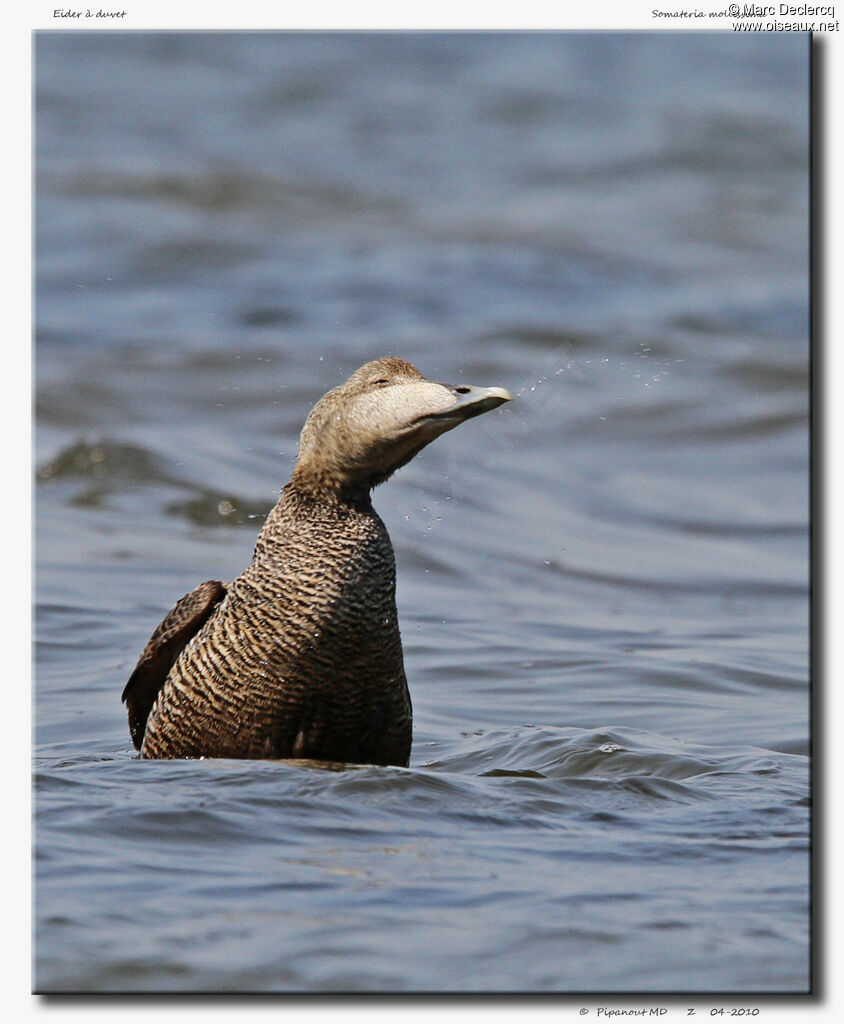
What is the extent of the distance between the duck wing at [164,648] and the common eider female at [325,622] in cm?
13

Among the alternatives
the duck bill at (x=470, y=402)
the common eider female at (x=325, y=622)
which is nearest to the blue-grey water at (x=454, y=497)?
the common eider female at (x=325, y=622)

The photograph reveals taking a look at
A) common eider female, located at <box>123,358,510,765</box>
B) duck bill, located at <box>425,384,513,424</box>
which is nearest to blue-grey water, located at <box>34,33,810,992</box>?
common eider female, located at <box>123,358,510,765</box>

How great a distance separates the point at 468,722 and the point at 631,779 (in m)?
1.49

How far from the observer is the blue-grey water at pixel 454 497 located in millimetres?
4066

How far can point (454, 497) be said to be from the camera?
11.7 meters

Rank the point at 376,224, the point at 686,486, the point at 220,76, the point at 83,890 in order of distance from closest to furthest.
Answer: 1. the point at 83,890
2. the point at 686,486
3. the point at 376,224
4. the point at 220,76

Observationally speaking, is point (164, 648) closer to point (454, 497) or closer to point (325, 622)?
point (325, 622)

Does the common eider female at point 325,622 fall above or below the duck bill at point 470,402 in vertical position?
below

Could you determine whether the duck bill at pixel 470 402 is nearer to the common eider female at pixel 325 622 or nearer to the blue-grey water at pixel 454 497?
the common eider female at pixel 325 622

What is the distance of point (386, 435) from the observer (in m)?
5.02

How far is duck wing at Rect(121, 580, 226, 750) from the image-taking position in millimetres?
5430

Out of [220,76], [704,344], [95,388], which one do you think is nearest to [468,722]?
[95,388]
